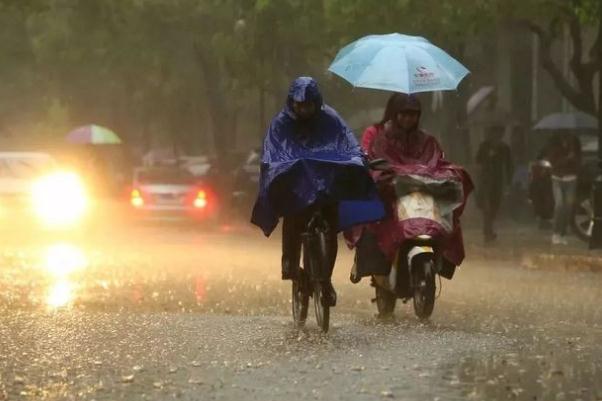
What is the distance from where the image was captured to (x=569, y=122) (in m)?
35.6

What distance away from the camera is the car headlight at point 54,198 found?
29.6 meters

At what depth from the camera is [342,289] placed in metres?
15.4

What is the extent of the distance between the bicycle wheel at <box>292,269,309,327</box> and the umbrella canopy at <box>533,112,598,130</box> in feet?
76.8

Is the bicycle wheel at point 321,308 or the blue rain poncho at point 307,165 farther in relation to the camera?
the bicycle wheel at point 321,308

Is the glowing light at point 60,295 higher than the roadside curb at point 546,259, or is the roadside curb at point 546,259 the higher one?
the glowing light at point 60,295

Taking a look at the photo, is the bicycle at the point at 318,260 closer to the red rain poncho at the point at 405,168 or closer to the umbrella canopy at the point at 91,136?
the red rain poncho at the point at 405,168

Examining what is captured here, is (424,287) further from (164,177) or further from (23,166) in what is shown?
(23,166)

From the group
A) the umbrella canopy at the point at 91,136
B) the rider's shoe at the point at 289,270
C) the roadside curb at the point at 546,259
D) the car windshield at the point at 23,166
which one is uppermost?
the rider's shoe at the point at 289,270

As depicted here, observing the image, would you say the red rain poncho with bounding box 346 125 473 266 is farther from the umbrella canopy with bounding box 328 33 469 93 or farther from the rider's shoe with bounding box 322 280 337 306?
the rider's shoe with bounding box 322 280 337 306

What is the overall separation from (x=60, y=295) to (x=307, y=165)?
4504 mm

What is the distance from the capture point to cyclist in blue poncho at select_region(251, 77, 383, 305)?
34.7 feet

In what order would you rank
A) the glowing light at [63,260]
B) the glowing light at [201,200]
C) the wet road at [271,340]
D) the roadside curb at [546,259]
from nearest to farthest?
the wet road at [271,340]
the glowing light at [63,260]
the roadside curb at [546,259]
the glowing light at [201,200]

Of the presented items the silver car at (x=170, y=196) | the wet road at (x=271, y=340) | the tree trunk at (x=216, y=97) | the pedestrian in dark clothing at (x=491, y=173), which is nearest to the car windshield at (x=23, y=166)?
the silver car at (x=170, y=196)

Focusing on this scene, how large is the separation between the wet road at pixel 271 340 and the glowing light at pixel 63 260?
176 millimetres
